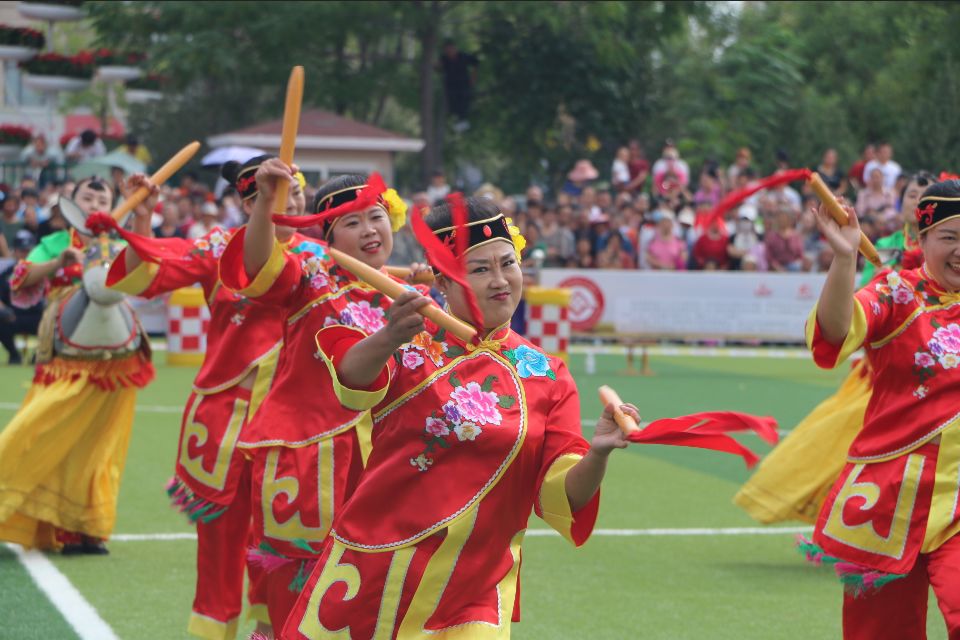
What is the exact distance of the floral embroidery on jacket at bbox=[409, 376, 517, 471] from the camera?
13.6 feet

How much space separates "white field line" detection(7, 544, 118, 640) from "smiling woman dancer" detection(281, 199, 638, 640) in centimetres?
257

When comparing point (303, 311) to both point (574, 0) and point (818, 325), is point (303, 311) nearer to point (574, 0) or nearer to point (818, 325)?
point (818, 325)

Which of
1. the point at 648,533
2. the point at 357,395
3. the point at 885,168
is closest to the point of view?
the point at 357,395

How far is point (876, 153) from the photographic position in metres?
21.8

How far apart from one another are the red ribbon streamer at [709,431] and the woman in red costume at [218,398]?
2.79 metres

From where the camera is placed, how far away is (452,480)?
4.14m

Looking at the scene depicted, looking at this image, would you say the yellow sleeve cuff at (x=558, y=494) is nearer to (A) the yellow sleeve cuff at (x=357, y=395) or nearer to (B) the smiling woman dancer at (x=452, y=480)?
(B) the smiling woman dancer at (x=452, y=480)

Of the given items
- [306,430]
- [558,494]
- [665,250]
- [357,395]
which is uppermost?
A: [357,395]

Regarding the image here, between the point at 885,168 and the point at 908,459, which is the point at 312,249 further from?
the point at 885,168

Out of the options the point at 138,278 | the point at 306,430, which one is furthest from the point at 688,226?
the point at 306,430

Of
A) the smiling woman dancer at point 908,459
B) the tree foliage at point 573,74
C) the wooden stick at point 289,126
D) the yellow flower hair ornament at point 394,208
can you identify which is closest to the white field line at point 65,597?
the yellow flower hair ornament at point 394,208

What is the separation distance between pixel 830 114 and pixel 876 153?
12.1m

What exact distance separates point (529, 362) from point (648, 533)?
475 cm

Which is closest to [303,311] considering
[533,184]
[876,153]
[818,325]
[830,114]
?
[818,325]
